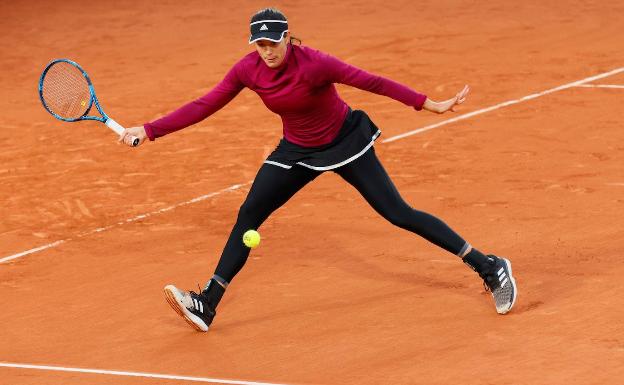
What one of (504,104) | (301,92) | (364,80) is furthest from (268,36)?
(504,104)

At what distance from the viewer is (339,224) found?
11.2 metres

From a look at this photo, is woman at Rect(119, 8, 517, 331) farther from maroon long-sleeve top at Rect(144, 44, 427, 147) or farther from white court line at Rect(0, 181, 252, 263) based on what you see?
white court line at Rect(0, 181, 252, 263)

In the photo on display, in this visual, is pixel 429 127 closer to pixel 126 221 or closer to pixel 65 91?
pixel 126 221

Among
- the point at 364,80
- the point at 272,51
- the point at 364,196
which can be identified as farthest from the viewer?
the point at 364,196

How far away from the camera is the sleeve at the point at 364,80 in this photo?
8508 millimetres

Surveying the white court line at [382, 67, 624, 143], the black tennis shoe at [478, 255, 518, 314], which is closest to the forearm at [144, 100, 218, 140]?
the black tennis shoe at [478, 255, 518, 314]

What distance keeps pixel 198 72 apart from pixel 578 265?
8069 mm

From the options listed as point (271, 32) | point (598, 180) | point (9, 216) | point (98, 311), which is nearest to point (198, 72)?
point (9, 216)

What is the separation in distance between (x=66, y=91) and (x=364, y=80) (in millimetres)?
2362

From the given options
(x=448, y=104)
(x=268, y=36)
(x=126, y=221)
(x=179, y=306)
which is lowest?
(x=126, y=221)

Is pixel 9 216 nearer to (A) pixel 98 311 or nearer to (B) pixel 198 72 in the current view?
(A) pixel 98 311

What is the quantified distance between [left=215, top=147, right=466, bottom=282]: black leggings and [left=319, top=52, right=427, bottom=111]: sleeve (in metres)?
0.51

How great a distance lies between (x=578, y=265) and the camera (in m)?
9.83

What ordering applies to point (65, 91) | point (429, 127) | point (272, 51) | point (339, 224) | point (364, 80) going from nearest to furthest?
point (272, 51) → point (364, 80) → point (65, 91) → point (339, 224) → point (429, 127)
